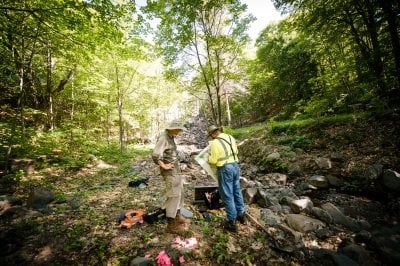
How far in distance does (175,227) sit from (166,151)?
152 centimetres

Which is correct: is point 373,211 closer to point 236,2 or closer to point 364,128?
point 364,128

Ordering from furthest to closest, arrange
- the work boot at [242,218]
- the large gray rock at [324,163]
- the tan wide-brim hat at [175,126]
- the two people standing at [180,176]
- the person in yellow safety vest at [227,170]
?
the large gray rock at [324,163] → the work boot at [242,218] → the person in yellow safety vest at [227,170] → the tan wide-brim hat at [175,126] → the two people standing at [180,176]

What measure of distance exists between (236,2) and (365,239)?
1211 centimetres

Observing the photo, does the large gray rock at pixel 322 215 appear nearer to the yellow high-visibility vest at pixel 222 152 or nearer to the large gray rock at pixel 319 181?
the large gray rock at pixel 319 181

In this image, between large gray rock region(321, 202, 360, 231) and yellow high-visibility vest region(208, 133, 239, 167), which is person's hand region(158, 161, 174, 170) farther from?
large gray rock region(321, 202, 360, 231)

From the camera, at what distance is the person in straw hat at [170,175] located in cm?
426

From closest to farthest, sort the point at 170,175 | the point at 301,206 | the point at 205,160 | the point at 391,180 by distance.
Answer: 1. the point at 170,175
2. the point at 205,160
3. the point at 301,206
4. the point at 391,180

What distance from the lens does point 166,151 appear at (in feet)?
14.5

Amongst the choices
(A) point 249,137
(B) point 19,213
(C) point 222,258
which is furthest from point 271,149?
(B) point 19,213

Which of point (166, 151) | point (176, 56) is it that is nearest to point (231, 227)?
point (166, 151)

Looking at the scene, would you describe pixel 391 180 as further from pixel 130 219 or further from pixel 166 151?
pixel 130 219

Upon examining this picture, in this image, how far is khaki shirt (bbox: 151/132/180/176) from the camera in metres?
4.27

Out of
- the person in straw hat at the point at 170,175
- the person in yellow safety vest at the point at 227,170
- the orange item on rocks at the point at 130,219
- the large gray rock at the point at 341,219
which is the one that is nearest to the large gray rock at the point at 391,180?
the large gray rock at the point at 341,219

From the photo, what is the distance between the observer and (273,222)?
16.6 feet
